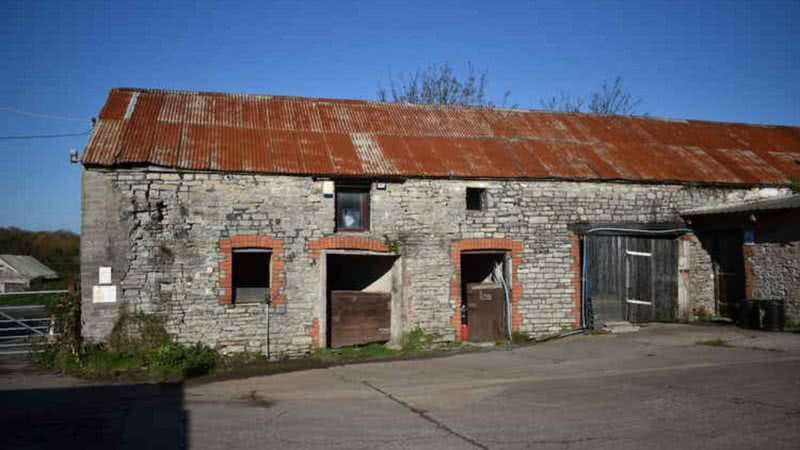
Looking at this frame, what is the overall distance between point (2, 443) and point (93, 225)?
612 centimetres

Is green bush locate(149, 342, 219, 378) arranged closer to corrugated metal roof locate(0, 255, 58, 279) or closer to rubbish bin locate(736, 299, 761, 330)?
rubbish bin locate(736, 299, 761, 330)

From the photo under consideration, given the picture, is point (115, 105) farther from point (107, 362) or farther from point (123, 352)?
point (107, 362)

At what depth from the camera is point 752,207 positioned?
1423cm

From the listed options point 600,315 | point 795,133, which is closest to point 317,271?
point 600,315

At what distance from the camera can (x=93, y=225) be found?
12359 mm

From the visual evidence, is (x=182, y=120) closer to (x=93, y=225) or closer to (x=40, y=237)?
(x=93, y=225)

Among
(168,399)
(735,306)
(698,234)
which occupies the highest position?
(698,234)

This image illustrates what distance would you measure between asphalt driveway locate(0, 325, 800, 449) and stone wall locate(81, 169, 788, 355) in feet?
6.04

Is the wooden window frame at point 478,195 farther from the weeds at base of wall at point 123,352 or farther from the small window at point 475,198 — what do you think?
the weeds at base of wall at point 123,352

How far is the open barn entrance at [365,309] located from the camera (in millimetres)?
13805

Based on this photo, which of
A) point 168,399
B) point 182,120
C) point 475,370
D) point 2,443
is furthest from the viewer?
point 182,120

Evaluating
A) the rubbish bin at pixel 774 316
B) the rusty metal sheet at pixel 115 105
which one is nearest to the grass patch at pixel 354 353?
the rusty metal sheet at pixel 115 105

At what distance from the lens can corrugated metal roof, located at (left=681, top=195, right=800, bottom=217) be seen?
13.7 metres

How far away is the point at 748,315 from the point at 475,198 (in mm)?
6779
